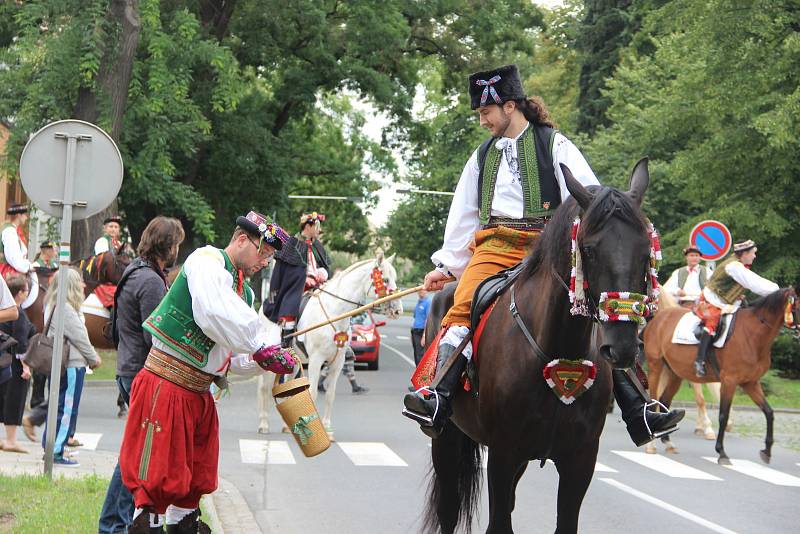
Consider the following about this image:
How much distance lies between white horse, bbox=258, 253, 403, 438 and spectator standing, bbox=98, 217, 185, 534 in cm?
709

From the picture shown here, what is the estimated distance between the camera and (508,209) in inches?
266

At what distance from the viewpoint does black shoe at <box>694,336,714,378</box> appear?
53.1 feet

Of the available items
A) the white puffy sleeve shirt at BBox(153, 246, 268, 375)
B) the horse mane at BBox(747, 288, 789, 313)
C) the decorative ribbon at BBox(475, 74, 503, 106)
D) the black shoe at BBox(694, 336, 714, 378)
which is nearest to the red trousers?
the white puffy sleeve shirt at BBox(153, 246, 268, 375)

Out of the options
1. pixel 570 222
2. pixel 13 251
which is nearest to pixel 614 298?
pixel 570 222

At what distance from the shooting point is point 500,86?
6.86m

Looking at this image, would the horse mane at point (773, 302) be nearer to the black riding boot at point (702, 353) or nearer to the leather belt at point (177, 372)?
the black riding boot at point (702, 353)

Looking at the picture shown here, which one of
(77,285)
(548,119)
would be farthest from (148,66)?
(548,119)

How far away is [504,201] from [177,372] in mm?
2023

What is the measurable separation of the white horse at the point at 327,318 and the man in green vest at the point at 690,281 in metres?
5.39

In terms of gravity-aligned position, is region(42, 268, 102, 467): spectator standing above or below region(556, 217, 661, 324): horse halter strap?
Answer: below

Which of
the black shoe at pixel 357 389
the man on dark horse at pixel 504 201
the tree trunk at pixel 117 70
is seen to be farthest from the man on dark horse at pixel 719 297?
the tree trunk at pixel 117 70

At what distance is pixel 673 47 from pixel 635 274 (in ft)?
103

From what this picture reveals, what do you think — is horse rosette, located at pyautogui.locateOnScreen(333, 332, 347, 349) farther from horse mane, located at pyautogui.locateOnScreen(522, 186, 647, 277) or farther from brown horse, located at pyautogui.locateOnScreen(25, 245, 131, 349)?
horse mane, located at pyautogui.locateOnScreen(522, 186, 647, 277)

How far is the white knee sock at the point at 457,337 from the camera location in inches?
256
